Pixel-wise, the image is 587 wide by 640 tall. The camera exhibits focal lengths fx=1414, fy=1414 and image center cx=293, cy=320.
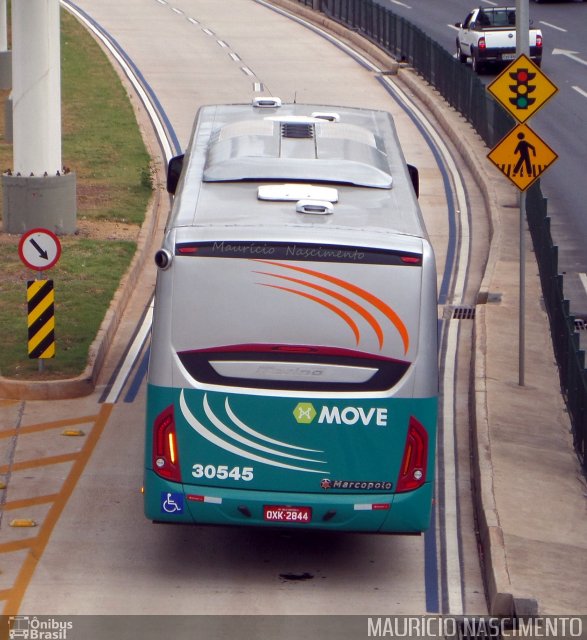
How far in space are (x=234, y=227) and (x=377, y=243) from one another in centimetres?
117

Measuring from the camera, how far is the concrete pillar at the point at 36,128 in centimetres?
2241

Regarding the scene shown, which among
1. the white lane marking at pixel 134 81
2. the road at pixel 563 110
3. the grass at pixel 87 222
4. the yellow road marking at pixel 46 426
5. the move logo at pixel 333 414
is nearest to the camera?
the move logo at pixel 333 414

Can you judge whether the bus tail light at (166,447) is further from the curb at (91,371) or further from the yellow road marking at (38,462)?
the curb at (91,371)

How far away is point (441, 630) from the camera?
37.0 feet

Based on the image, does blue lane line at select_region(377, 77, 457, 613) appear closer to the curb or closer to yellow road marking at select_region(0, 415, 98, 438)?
yellow road marking at select_region(0, 415, 98, 438)

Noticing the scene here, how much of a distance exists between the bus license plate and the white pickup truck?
31.1 metres

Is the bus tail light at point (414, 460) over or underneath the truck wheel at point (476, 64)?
over

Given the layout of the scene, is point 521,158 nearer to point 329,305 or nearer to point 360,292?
point 360,292

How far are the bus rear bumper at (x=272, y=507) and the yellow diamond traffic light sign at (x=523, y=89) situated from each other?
22.2 ft

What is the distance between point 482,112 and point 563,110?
5.39m

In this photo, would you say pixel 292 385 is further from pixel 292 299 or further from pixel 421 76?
pixel 421 76

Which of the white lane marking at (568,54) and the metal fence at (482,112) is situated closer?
the metal fence at (482,112)

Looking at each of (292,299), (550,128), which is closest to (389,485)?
(292,299)

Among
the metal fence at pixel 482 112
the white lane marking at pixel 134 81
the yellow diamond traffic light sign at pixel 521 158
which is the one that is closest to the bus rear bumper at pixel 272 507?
the metal fence at pixel 482 112
